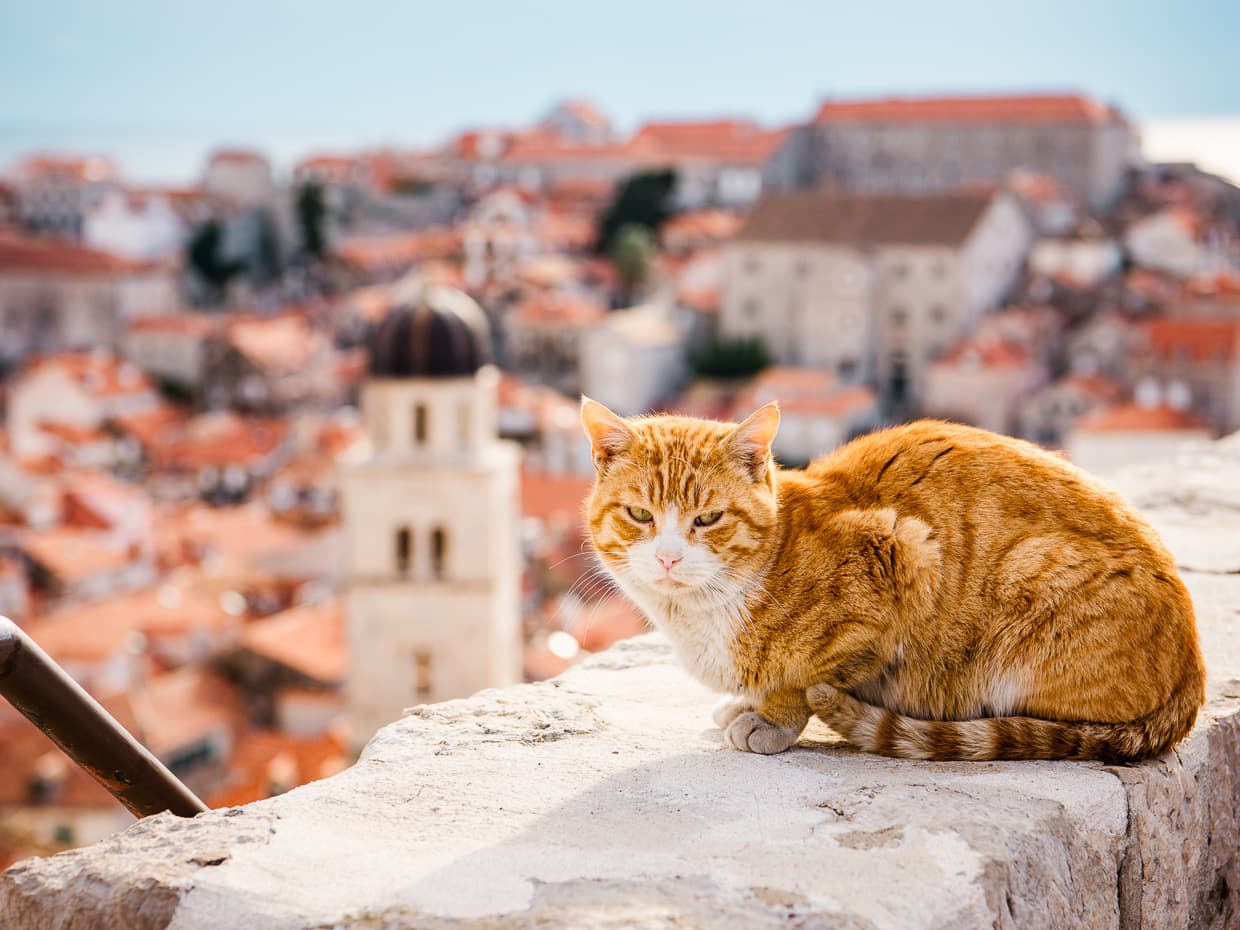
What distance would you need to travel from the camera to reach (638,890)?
1.34 meters

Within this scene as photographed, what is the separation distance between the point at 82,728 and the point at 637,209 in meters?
40.2

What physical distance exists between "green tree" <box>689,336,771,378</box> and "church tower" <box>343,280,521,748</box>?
2098 centimetres

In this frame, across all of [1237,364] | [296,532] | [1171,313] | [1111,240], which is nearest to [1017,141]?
[1111,240]

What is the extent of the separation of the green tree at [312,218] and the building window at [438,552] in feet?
116

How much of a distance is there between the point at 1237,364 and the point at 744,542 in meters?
29.0

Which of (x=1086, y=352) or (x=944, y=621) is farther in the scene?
(x=1086, y=352)

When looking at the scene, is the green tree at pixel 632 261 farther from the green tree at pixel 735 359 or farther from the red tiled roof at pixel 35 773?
→ the red tiled roof at pixel 35 773

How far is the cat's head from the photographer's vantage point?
1.86 meters

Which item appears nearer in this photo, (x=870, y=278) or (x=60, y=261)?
(x=870, y=278)

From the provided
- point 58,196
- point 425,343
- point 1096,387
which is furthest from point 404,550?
point 58,196

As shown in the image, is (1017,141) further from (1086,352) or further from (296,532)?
(296,532)

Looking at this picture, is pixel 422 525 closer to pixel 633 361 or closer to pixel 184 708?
pixel 184 708

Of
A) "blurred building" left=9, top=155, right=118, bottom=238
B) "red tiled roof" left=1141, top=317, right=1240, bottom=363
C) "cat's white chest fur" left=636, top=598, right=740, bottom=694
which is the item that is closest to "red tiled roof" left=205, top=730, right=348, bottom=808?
"cat's white chest fur" left=636, top=598, right=740, bottom=694

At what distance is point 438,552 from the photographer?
11.9 m
